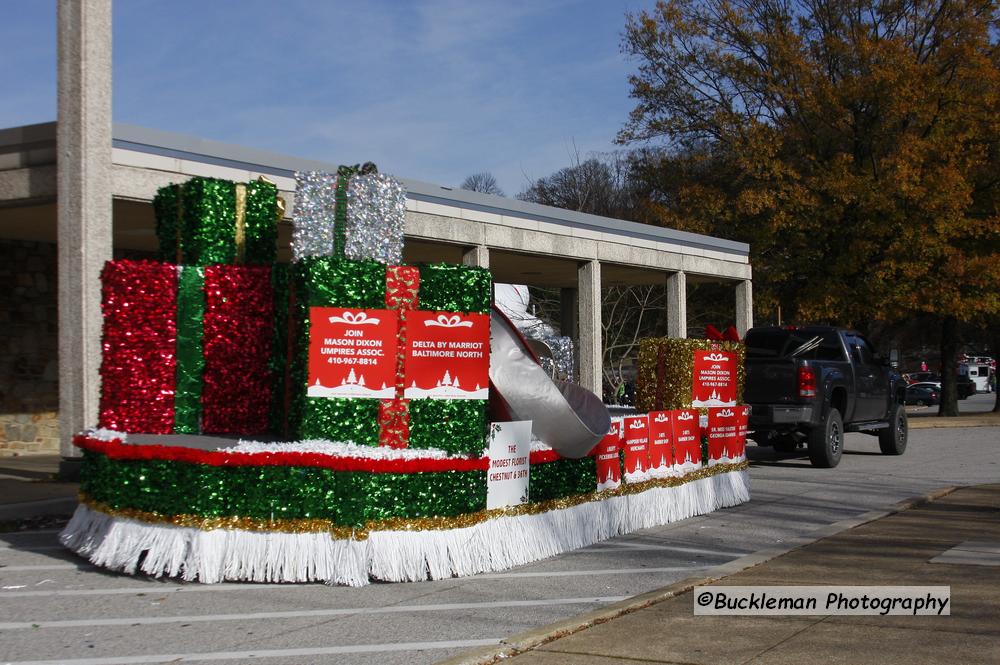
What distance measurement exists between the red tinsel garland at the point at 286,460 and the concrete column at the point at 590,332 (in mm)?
12879

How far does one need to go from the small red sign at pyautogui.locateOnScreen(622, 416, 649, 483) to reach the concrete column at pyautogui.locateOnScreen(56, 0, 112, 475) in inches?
253

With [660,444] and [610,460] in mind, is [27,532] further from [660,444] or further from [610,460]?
[660,444]

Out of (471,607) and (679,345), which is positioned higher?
(679,345)

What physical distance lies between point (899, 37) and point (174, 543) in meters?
29.2

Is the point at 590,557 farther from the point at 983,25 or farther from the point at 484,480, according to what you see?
the point at 983,25

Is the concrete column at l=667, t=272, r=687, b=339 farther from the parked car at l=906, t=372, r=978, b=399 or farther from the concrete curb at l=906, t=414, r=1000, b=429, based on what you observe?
the parked car at l=906, t=372, r=978, b=399

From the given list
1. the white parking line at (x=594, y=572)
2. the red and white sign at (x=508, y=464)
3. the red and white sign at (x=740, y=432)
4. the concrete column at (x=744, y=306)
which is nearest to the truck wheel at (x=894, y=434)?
the concrete column at (x=744, y=306)

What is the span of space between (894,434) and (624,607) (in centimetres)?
1465

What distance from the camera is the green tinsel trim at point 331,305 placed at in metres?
8.34

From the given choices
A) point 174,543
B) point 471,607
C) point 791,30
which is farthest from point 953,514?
point 791,30

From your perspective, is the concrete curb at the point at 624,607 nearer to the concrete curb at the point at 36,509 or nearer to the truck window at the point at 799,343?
the concrete curb at the point at 36,509

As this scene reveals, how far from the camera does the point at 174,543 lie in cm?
780

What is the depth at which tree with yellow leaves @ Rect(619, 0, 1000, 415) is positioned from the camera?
95.9 feet

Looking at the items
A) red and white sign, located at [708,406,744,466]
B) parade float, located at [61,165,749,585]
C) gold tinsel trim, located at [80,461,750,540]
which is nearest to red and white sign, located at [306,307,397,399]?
Answer: parade float, located at [61,165,749,585]
